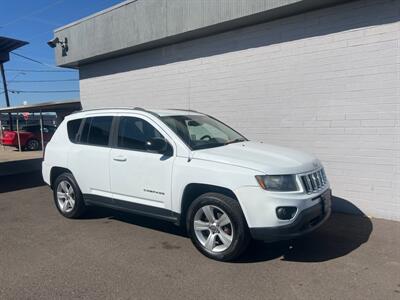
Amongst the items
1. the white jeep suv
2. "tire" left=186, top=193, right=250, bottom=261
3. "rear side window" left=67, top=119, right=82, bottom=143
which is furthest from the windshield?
"rear side window" left=67, top=119, right=82, bottom=143

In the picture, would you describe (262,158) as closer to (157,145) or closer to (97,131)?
(157,145)

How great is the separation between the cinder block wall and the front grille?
1981 mm

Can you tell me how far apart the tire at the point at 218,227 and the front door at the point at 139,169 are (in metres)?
0.48

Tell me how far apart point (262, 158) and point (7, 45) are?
10.7 m

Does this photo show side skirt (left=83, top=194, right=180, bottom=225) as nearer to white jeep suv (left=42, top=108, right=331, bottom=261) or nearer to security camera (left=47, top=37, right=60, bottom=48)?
white jeep suv (left=42, top=108, right=331, bottom=261)

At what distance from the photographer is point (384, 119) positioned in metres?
6.14

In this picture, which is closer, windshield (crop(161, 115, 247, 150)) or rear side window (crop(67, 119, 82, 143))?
windshield (crop(161, 115, 247, 150))

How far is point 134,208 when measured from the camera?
5.28 metres

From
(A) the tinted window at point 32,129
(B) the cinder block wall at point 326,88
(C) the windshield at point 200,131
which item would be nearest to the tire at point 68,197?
(C) the windshield at point 200,131

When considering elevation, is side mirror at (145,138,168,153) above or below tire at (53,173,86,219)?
above

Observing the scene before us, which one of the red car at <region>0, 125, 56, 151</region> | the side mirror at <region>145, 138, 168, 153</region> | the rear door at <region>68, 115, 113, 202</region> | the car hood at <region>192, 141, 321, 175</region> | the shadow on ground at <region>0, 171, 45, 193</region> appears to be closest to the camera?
the car hood at <region>192, 141, 321, 175</region>

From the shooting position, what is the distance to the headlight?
13.6ft

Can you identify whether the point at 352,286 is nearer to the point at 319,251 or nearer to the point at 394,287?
the point at 394,287

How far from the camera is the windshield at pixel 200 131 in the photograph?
502 centimetres
